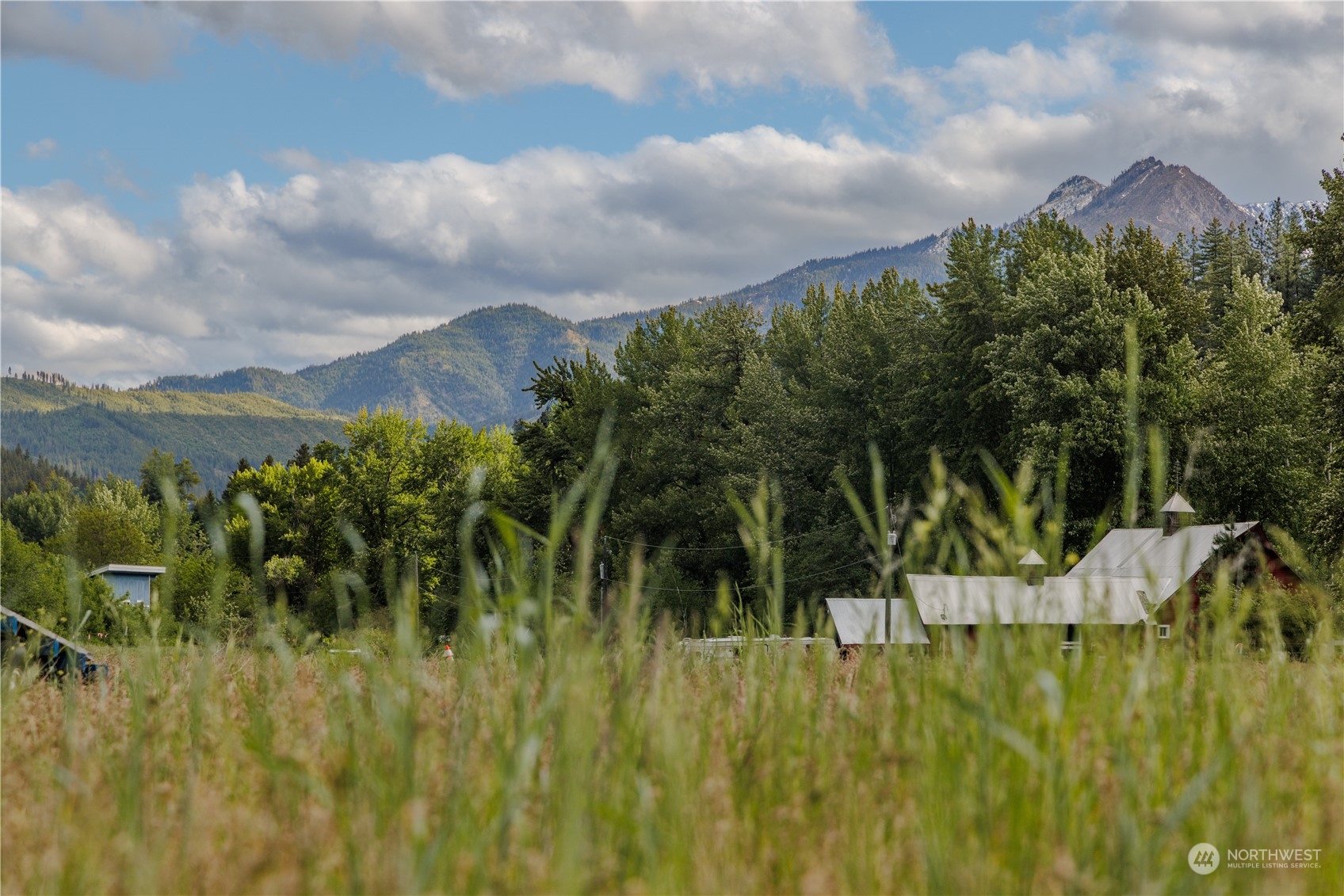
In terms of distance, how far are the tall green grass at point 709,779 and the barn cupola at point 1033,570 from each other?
0.16m

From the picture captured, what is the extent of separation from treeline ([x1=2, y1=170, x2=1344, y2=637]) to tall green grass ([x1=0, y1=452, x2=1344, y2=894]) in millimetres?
21124

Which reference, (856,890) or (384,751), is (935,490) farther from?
(384,751)

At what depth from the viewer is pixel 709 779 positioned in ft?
9.00

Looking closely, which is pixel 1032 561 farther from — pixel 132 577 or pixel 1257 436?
pixel 132 577

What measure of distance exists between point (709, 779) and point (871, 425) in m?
48.8

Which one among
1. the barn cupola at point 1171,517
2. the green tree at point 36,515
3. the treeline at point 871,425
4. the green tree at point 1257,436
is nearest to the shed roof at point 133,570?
the treeline at point 871,425

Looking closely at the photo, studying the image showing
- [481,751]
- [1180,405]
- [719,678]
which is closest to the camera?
[481,751]

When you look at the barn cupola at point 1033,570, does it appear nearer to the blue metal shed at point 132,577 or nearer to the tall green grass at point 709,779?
the tall green grass at point 709,779

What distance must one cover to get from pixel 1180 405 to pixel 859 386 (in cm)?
1599

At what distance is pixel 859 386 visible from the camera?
53312mm

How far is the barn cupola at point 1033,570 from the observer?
3.12m

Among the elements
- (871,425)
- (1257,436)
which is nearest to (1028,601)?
(1257,436)

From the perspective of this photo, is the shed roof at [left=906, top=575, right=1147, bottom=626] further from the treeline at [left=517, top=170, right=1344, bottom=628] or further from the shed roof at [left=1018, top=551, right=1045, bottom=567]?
the treeline at [left=517, top=170, right=1344, bottom=628]

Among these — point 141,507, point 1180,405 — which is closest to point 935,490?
point 1180,405
